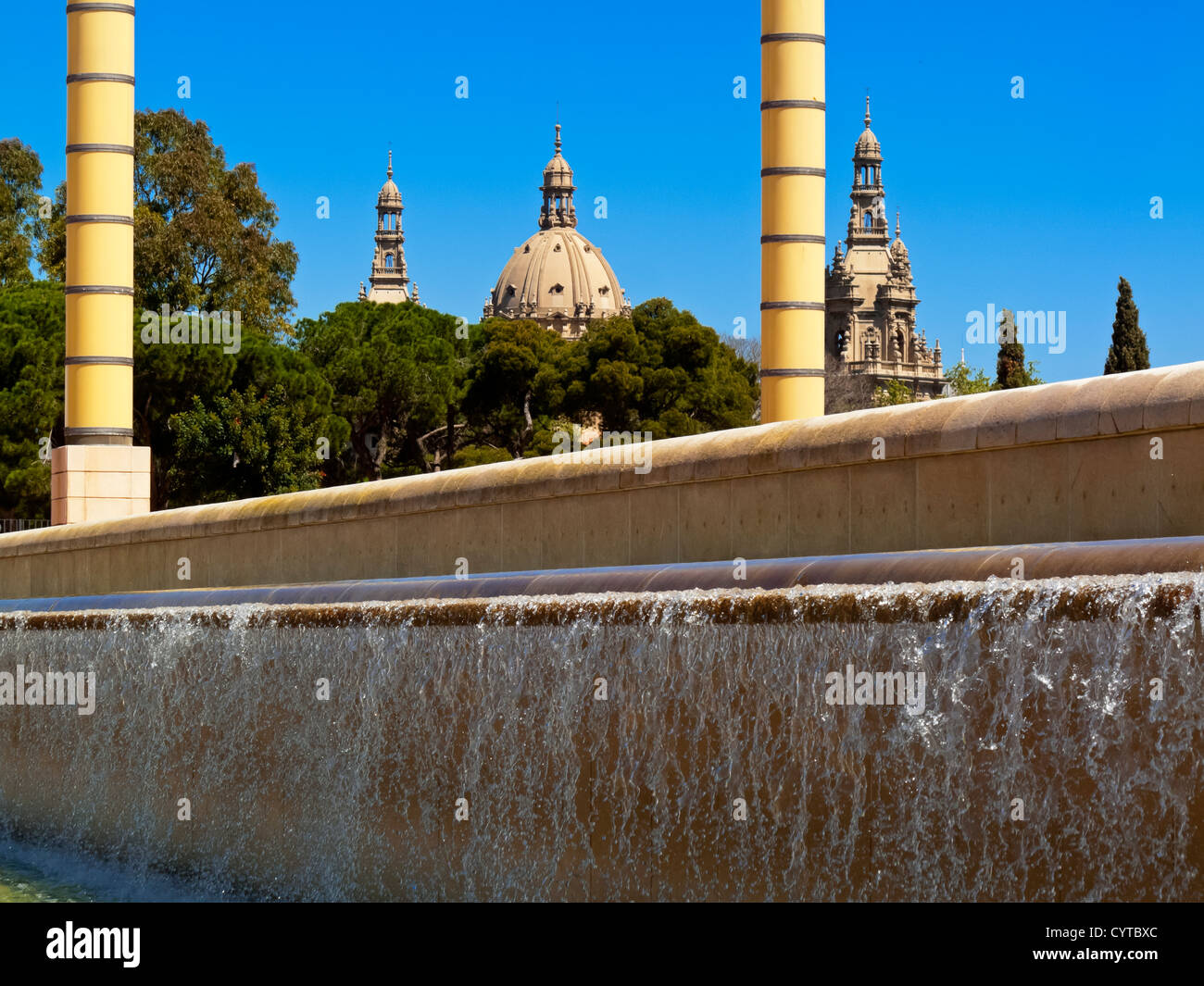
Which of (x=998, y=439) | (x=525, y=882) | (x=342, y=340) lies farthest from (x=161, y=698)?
(x=342, y=340)

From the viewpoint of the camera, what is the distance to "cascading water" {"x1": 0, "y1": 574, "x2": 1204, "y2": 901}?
6.98 metres

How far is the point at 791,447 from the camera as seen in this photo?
34.4ft

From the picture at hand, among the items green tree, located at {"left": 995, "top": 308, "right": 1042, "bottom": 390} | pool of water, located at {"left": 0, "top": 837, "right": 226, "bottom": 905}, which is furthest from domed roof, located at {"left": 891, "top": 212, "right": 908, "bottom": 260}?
pool of water, located at {"left": 0, "top": 837, "right": 226, "bottom": 905}

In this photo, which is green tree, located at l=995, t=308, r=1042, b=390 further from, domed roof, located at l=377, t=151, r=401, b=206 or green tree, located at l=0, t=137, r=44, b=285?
domed roof, located at l=377, t=151, r=401, b=206

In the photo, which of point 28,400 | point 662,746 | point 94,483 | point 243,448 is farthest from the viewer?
point 243,448

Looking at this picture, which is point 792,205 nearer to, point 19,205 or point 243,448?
point 243,448

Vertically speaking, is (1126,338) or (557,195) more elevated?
(557,195)

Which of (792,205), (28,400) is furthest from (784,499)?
(28,400)

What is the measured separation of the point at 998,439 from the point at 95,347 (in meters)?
14.0

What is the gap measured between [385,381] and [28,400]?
15351 millimetres

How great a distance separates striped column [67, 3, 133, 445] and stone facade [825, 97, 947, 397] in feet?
295

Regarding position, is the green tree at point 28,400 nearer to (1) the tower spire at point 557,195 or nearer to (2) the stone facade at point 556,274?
(2) the stone facade at point 556,274

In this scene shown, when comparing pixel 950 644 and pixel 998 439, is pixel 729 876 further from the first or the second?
pixel 998 439
